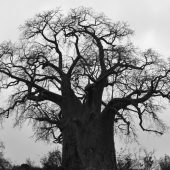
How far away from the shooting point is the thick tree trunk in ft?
71.6

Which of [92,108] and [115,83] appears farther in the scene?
[115,83]

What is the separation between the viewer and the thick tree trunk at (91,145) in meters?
21.8

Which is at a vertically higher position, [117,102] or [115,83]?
[115,83]

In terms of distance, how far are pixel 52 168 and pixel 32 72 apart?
486 cm

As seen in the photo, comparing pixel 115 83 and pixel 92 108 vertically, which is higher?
pixel 115 83

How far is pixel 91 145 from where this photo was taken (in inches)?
862

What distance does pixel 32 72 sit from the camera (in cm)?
2395

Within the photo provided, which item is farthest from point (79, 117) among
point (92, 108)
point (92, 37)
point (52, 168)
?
point (92, 37)

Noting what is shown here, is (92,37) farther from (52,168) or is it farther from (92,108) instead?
(52,168)

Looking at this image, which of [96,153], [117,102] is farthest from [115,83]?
[96,153]

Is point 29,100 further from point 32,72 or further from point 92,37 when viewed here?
point 92,37

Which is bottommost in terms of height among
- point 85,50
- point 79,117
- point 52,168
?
point 52,168

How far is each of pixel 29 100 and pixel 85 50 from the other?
3849 millimetres

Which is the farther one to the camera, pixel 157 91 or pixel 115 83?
pixel 115 83
